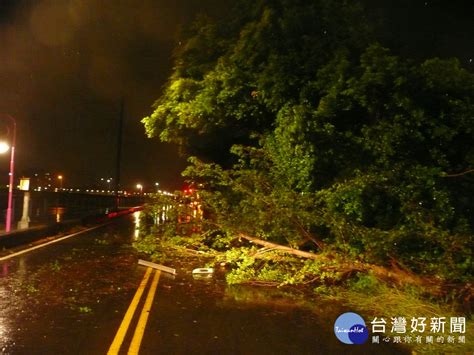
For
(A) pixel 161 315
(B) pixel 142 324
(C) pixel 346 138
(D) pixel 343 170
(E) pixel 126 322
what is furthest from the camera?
(D) pixel 343 170

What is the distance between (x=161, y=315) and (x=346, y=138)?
4.89 metres

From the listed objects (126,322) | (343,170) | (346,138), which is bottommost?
(126,322)

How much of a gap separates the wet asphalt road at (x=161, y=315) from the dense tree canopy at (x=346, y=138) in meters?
1.62

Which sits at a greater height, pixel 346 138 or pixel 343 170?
pixel 346 138

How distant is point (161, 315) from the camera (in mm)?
7934

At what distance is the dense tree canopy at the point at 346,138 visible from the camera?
9.23 meters

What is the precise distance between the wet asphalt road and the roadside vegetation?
0.98 m

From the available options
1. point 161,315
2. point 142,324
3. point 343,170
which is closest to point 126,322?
point 142,324

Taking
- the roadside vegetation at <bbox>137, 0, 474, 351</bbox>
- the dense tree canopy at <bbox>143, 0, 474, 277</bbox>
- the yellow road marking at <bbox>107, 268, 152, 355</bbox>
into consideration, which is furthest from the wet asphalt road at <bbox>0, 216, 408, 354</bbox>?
the dense tree canopy at <bbox>143, 0, 474, 277</bbox>

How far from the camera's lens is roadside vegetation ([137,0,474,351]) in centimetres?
914

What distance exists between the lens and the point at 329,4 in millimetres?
11078

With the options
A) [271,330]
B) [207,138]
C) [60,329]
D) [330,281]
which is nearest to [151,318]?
[60,329]

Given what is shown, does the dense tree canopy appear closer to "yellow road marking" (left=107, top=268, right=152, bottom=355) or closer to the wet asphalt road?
the wet asphalt road

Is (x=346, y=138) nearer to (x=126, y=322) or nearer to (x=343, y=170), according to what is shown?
(x=343, y=170)
